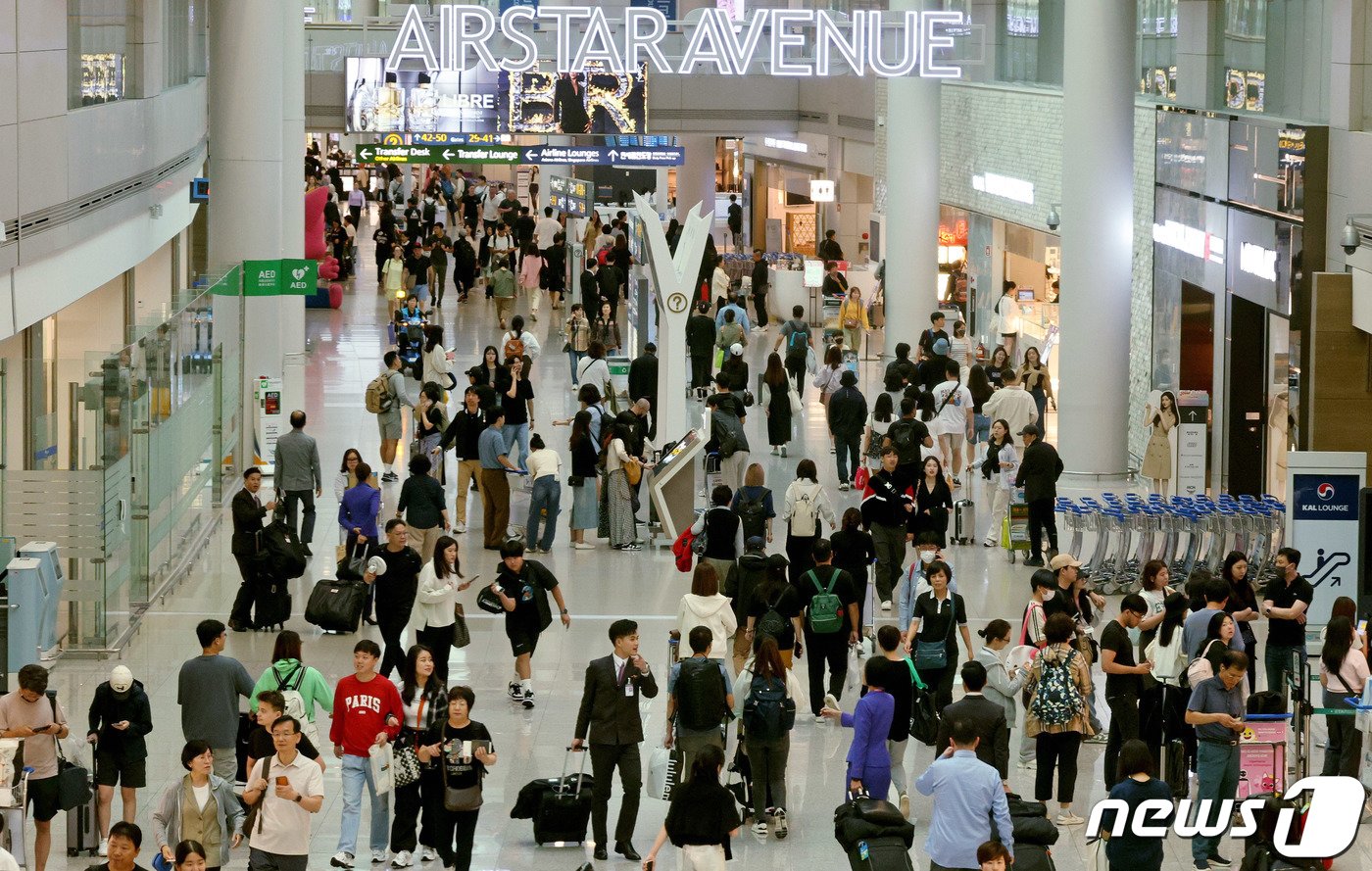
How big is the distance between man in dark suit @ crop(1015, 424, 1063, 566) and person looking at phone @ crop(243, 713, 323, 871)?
1004 cm

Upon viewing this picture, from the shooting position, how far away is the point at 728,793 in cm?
940

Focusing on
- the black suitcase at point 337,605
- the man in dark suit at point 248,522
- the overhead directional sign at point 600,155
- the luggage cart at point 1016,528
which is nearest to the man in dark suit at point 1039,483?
the luggage cart at point 1016,528

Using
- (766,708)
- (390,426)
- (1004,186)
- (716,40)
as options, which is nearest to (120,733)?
(766,708)

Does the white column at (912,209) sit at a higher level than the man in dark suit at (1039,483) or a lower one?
higher

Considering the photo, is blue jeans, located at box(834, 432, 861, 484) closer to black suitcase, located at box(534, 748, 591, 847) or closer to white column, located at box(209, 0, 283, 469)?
white column, located at box(209, 0, 283, 469)

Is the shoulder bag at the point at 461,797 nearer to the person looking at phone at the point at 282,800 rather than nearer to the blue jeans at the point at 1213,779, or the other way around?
the person looking at phone at the point at 282,800

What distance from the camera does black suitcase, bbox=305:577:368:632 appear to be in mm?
14961

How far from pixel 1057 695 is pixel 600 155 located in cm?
2464

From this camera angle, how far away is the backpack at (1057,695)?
1115cm

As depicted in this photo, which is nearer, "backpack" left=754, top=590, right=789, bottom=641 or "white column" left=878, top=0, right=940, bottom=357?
"backpack" left=754, top=590, right=789, bottom=641

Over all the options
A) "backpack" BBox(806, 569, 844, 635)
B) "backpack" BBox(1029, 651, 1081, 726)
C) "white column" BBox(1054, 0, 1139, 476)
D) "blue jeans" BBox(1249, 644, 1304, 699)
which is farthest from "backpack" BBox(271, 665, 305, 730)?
"white column" BBox(1054, 0, 1139, 476)

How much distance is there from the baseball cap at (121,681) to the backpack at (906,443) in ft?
29.6

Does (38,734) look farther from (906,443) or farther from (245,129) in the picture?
(245,129)

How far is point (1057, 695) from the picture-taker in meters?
11.1
